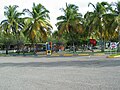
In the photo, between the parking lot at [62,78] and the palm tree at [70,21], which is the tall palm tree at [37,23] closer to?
the palm tree at [70,21]

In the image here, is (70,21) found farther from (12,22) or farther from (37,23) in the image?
(12,22)

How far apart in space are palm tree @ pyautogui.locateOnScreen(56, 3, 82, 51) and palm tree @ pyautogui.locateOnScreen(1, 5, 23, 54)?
325 inches

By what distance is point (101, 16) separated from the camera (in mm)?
53062

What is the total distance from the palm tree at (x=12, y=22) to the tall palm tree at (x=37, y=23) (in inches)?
159

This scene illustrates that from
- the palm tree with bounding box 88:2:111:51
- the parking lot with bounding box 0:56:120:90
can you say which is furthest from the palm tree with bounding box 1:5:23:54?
the parking lot with bounding box 0:56:120:90

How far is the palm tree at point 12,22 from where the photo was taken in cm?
5703

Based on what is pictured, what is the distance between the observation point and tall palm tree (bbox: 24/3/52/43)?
2066 inches

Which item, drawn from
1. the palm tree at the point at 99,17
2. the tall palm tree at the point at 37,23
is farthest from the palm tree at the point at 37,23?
the palm tree at the point at 99,17

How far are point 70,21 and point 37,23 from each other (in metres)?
6.53

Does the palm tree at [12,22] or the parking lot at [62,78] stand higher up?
the palm tree at [12,22]

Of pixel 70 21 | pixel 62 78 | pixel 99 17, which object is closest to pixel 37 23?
pixel 70 21

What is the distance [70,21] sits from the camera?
5469 centimetres

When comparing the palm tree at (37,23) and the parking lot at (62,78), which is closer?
the parking lot at (62,78)

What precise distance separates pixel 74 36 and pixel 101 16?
8821 mm
